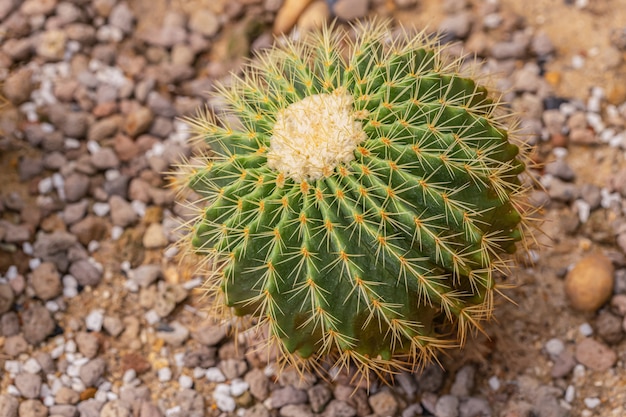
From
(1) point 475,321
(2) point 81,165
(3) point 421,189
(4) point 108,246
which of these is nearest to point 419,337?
(1) point 475,321

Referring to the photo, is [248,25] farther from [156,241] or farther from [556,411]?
[556,411]

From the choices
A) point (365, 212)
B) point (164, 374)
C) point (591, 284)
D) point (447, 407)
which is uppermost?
point (365, 212)

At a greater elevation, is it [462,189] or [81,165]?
[462,189]

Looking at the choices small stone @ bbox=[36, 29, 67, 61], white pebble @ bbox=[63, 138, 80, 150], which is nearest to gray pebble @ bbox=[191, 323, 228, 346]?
white pebble @ bbox=[63, 138, 80, 150]

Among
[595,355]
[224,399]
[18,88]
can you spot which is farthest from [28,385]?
[595,355]

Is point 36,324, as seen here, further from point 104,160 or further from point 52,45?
point 52,45

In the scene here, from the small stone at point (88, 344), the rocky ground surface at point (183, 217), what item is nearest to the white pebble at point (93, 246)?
the rocky ground surface at point (183, 217)
